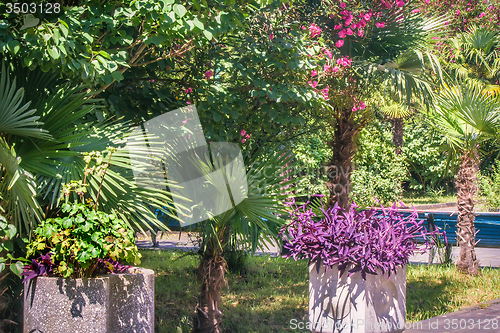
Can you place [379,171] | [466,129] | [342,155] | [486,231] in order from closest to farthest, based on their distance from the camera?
1. [342,155]
2. [466,129]
3. [486,231]
4. [379,171]

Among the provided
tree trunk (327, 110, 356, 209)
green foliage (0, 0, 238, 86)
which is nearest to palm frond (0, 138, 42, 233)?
green foliage (0, 0, 238, 86)

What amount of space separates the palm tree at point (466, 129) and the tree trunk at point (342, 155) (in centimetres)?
142

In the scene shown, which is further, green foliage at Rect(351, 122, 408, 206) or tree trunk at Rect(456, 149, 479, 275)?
green foliage at Rect(351, 122, 408, 206)

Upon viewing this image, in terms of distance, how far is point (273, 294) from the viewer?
20.7 ft

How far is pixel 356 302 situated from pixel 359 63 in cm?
379

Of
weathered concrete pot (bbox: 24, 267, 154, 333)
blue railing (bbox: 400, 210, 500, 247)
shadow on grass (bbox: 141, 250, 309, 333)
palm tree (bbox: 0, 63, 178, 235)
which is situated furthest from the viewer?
blue railing (bbox: 400, 210, 500, 247)

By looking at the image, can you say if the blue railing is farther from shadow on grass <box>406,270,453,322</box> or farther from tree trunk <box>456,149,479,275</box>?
shadow on grass <box>406,270,453,322</box>

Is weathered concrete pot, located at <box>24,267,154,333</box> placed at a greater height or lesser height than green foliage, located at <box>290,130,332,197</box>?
lesser

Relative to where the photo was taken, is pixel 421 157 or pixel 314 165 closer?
pixel 314 165

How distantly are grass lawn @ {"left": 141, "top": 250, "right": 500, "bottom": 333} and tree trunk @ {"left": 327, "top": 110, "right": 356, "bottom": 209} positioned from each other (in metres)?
1.56

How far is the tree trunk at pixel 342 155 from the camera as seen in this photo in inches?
238

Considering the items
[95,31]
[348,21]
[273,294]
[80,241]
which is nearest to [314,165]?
[273,294]

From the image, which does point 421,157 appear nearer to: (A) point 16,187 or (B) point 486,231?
(B) point 486,231

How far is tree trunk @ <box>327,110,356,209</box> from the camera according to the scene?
6039mm
